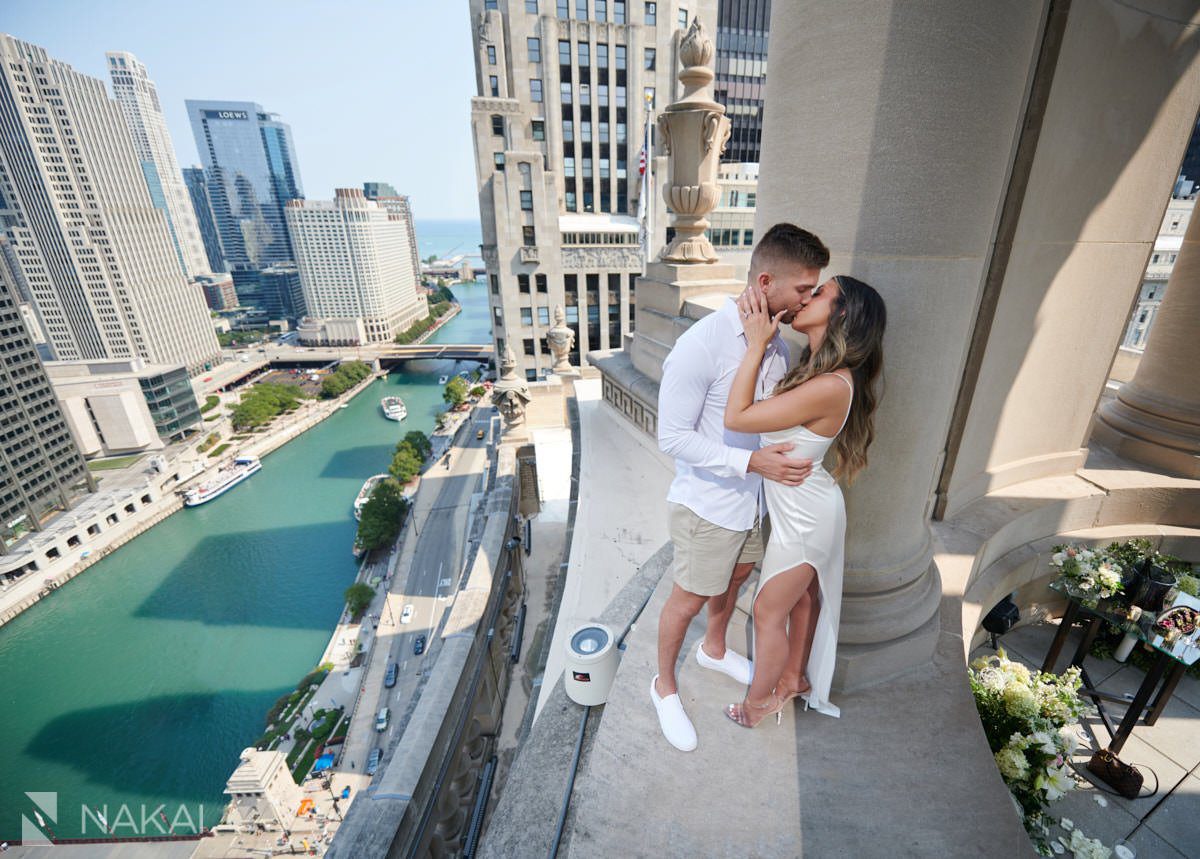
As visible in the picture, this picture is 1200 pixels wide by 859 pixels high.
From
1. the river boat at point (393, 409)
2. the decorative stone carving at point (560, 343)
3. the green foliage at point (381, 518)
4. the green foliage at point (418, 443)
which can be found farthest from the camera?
the river boat at point (393, 409)

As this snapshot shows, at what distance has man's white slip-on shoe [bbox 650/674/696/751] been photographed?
10.6ft

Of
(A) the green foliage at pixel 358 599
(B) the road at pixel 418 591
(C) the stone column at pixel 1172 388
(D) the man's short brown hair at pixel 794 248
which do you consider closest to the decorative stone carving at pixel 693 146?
(C) the stone column at pixel 1172 388

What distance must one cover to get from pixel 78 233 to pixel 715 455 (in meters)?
132

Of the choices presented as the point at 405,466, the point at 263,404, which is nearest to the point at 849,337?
the point at 405,466

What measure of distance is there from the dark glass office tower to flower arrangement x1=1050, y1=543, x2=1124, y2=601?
6153cm

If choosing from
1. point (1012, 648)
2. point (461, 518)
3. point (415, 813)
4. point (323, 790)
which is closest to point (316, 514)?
point (461, 518)

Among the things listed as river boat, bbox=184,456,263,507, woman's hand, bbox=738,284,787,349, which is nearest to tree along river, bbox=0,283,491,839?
river boat, bbox=184,456,263,507

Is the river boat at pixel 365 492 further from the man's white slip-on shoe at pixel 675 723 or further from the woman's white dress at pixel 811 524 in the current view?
the woman's white dress at pixel 811 524

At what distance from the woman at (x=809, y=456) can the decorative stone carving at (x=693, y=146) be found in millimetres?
6134

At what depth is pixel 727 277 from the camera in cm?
887

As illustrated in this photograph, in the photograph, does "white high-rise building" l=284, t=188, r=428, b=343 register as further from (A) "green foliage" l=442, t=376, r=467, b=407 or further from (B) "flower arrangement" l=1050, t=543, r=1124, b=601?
(B) "flower arrangement" l=1050, t=543, r=1124, b=601

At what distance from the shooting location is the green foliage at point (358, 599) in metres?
43.0

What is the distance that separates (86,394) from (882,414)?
9322 centimetres

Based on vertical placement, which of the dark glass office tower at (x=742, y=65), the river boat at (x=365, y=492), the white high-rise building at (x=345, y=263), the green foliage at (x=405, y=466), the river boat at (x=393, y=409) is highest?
the dark glass office tower at (x=742, y=65)
